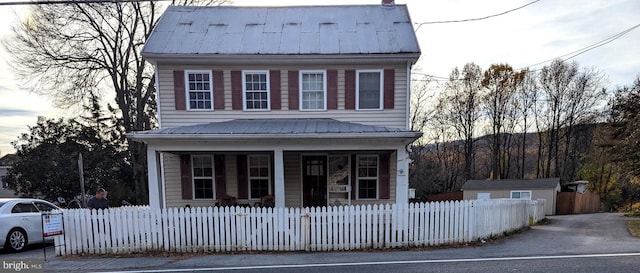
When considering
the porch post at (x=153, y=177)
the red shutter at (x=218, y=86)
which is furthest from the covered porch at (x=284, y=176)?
the porch post at (x=153, y=177)

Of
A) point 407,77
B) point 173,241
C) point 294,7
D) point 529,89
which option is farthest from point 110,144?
point 529,89

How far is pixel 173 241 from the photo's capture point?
7.32 meters

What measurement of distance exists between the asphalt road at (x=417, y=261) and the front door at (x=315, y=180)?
426cm

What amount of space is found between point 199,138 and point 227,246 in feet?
9.48

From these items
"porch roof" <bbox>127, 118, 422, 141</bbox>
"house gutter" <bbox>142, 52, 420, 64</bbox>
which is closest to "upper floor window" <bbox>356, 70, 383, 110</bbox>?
"house gutter" <bbox>142, 52, 420, 64</bbox>

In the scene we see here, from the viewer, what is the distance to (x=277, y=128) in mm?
9297

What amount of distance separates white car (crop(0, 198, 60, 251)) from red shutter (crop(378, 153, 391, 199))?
9586 mm

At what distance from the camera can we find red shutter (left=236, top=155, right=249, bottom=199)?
11008mm

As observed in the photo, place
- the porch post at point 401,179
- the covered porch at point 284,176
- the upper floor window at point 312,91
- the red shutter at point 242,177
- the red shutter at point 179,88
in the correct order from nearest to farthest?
1. the porch post at point 401,179
2. the red shutter at point 179,88
3. the upper floor window at point 312,91
4. the covered porch at point 284,176
5. the red shutter at point 242,177

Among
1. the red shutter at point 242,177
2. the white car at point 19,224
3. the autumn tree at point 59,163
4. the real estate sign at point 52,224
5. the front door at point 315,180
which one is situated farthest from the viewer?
the autumn tree at point 59,163

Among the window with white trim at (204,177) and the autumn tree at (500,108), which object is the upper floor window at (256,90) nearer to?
the window with white trim at (204,177)

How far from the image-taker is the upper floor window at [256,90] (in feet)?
34.9

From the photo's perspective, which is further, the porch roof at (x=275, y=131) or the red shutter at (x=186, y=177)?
the red shutter at (x=186, y=177)

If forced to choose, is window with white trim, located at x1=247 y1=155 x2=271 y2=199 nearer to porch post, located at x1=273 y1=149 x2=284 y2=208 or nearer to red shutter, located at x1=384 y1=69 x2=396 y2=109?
porch post, located at x1=273 y1=149 x2=284 y2=208
